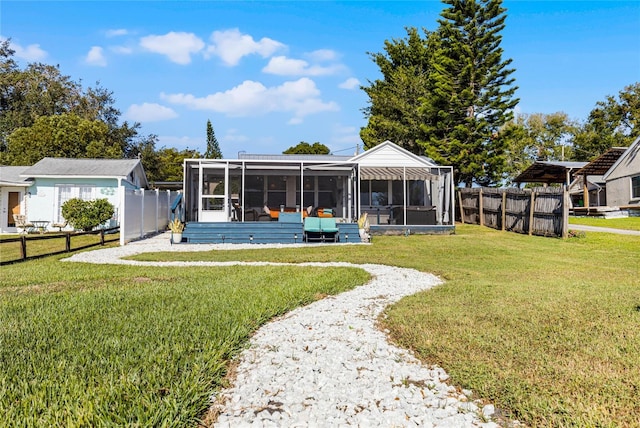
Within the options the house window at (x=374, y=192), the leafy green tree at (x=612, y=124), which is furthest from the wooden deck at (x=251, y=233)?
the leafy green tree at (x=612, y=124)

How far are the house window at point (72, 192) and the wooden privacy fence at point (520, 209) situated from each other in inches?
729

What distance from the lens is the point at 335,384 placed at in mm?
2873

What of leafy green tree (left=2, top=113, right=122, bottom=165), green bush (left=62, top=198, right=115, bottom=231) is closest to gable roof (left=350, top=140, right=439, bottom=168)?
green bush (left=62, top=198, right=115, bottom=231)

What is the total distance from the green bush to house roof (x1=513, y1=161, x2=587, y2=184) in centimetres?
2525

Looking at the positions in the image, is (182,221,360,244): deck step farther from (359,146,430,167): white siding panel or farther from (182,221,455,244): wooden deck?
(359,146,430,167): white siding panel

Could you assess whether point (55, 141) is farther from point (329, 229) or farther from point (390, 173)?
point (329, 229)

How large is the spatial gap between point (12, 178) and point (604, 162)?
3399 cm

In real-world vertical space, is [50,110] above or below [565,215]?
above

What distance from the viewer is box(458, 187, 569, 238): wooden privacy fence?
13617 millimetres

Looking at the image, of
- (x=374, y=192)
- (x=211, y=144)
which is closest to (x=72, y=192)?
(x=374, y=192)

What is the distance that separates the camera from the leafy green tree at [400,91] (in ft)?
90.0

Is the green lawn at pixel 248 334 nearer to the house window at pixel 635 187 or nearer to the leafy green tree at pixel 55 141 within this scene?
the house window at pixel 635 187

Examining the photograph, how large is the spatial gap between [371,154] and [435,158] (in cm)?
738

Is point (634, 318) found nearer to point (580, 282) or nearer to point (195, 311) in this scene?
point (580, 282)
